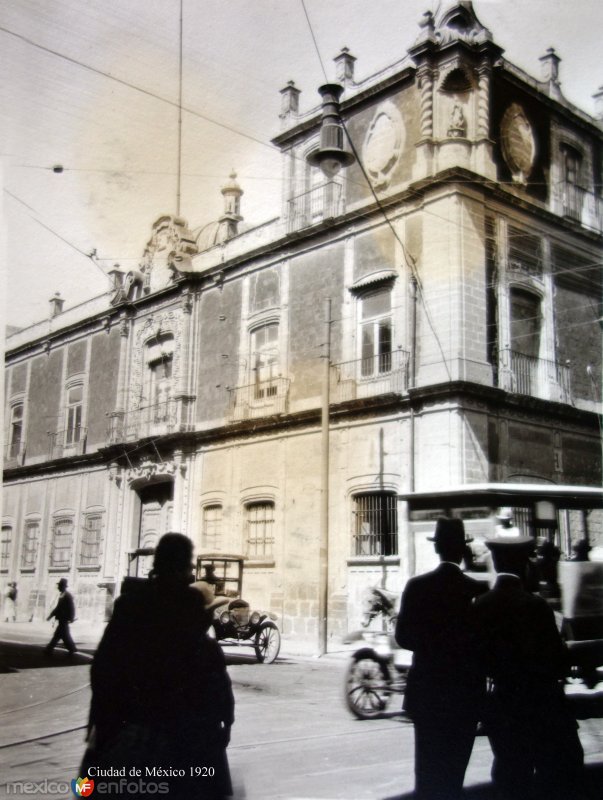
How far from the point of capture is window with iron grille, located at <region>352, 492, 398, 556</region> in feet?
29.1

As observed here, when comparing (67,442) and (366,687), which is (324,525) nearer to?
(366,687)

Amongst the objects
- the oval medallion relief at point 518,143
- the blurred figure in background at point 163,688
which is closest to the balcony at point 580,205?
the oval medallion relief at point 518,143

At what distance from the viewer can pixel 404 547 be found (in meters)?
8.98

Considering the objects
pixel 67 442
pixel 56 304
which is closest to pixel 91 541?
pixel 67 442

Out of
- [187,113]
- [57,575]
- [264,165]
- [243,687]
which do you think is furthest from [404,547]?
[187,113]

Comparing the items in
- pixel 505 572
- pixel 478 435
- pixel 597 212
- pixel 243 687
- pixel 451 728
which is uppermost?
pixel 597 212

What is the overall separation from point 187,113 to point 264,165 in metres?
0.93

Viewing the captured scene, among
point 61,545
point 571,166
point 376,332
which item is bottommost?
point 61,545

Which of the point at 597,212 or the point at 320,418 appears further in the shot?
the point at 597,212

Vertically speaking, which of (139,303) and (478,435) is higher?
(139,303)

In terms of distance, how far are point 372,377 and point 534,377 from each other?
295 centimetres

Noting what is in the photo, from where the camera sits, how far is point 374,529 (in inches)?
356

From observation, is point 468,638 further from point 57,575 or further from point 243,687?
point 57,575

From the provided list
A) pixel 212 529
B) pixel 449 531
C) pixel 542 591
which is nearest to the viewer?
pixel 449 531
